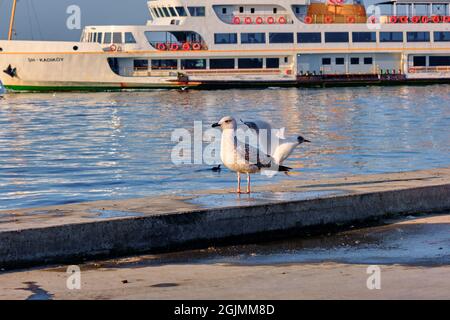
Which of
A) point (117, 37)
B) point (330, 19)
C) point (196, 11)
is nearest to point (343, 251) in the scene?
point (117, 37)

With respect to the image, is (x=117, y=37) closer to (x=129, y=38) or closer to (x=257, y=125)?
(x=129, y=38)

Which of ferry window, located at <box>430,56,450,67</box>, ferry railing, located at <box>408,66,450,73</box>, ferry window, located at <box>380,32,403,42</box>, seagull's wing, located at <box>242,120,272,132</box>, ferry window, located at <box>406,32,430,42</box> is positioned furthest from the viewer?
ferry window, located at <box>430,56,450,67</box>

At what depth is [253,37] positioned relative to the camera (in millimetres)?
48625

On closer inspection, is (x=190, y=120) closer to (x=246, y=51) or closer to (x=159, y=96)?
(x=159, y=96)

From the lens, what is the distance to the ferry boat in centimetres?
4719

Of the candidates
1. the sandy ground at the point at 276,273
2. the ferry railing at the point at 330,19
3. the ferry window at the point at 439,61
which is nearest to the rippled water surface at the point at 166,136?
the sandy ground at the point at 276,273

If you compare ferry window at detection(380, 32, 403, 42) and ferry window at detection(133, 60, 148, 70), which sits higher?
ferry window at detection(380, 32, 403, 42)

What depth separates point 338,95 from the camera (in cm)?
4275

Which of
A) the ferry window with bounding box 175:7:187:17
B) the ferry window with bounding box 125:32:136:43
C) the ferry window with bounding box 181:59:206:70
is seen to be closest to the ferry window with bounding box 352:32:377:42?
the ferry window with bounding box 181:59:206:70

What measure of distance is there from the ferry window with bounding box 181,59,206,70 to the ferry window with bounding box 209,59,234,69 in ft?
1.25

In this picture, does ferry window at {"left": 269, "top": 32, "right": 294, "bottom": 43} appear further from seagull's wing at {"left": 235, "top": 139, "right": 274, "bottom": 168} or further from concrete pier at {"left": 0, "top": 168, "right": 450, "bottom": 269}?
seagull's wing at {"left": 235, "top": 139, "right": 274, "bottom": 168}

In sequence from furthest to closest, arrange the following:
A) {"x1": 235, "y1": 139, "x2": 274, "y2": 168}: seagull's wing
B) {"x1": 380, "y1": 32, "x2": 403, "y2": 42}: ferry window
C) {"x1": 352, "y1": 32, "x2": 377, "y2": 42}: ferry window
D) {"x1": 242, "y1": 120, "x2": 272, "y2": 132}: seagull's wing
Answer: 1. {"x1": 380, "y1": 32, "x2": 403, "y2": 42}: ferry window
2. {"x1": 352, "y1": 32, "x2": 377, "y2": 42}: ferry window
3. {"x1": 242, "y1": 120, "x2": 272, "y2": 132}: seagull's wing
4. {"x1": 235, "y1": 139, "x2": 274, "y2": 168}: seagull's wing

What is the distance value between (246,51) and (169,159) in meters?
31.5

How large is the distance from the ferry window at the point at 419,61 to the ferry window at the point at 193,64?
10.4 m
